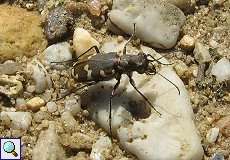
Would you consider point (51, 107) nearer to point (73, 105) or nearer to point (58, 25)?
point (73, 105)

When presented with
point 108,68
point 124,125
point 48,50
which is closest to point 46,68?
point 48,50

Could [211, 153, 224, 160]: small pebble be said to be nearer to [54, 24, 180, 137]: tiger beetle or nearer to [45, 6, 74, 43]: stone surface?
[54, 24, 180, 137]: tiger beetle

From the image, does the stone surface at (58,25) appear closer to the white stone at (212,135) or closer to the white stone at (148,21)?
the white stone at (148,21)

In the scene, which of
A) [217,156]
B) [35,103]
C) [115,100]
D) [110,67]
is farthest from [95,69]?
[217,156]

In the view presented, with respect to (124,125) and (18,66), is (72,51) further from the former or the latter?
(124,125)

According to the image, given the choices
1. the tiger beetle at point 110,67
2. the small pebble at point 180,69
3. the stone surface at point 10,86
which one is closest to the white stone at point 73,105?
the tiger beetle at point 110,67

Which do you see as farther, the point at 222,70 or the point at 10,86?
the point at 222,70
